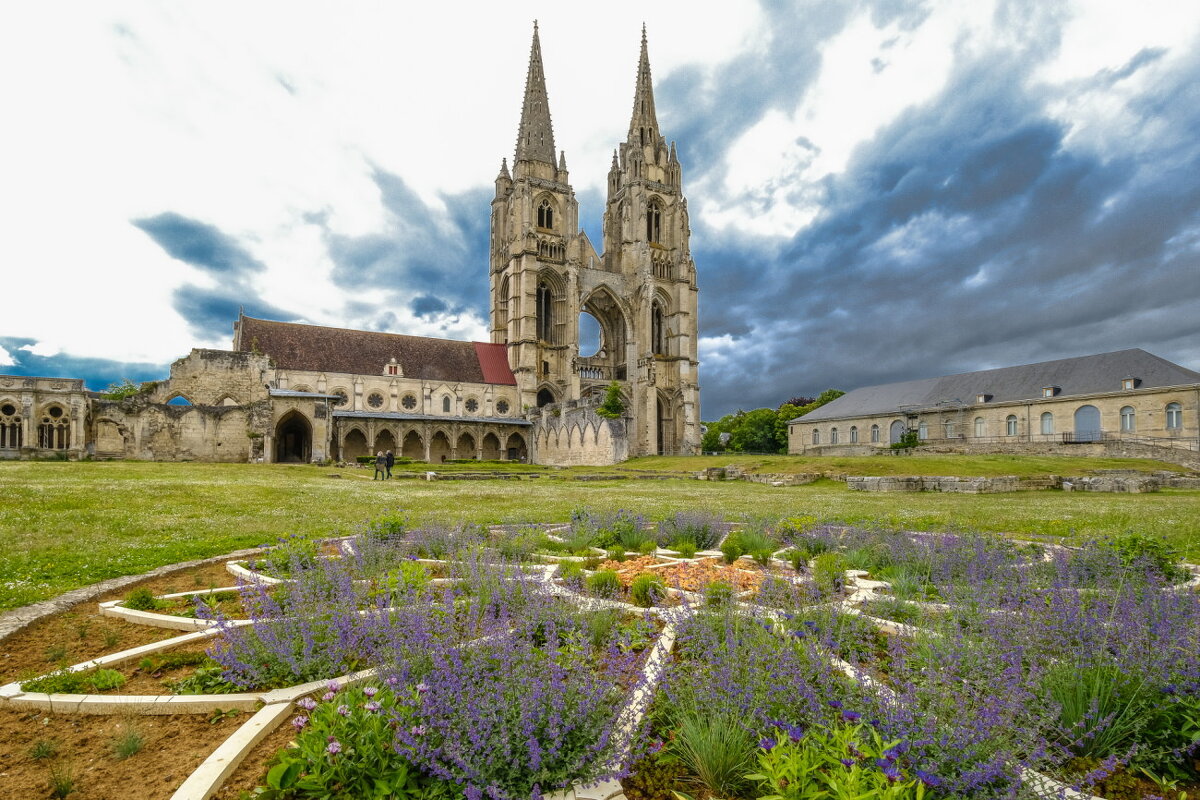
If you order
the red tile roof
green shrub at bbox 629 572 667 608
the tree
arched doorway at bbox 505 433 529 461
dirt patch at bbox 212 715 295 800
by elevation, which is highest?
the red tile roof

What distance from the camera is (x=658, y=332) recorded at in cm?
6638

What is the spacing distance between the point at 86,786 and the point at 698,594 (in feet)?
12.9

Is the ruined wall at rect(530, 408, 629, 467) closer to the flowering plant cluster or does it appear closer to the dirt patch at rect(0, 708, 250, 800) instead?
the dirt patch at rect(0, 708, 250, 800)

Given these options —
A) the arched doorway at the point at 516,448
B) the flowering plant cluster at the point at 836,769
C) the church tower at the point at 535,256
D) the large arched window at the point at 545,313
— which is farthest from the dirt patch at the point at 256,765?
the large arched window at the point at 545,313

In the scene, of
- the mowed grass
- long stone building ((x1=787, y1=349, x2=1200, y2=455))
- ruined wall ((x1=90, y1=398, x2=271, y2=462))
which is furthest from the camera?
long stone building ((x1=787, y1=349, x2=1200, y2=455))

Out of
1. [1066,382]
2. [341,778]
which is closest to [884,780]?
[341,778]

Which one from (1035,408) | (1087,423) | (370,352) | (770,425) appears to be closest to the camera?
(1087,423)

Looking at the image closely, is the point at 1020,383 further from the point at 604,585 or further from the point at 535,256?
the point at 604,585

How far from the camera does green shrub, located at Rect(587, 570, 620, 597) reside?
205 inches

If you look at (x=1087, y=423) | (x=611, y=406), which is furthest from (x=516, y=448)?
(x=1087, y=423)

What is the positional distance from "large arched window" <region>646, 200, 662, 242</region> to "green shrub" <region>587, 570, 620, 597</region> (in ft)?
215

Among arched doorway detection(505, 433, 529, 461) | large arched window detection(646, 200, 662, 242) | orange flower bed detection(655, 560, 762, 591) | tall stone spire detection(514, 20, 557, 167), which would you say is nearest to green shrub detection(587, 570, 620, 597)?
orange flower bed detection(655, 560, 762, 591)

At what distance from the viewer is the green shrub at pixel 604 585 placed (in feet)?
17.1

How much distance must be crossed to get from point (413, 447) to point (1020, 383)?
52.2m
